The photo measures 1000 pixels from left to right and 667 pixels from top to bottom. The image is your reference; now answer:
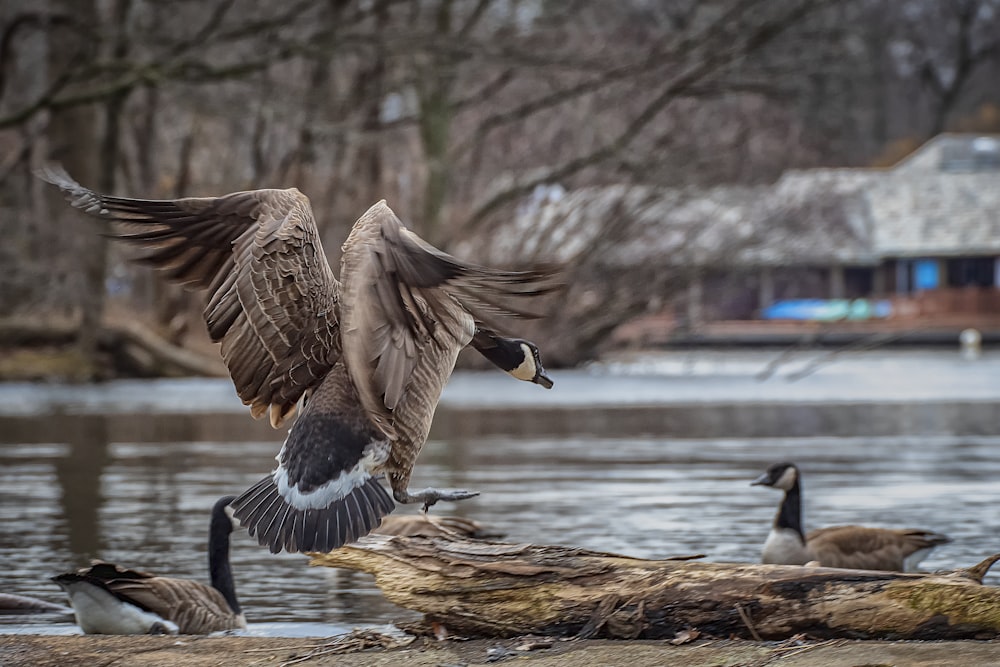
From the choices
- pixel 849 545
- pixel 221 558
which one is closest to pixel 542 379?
pixel 221 558

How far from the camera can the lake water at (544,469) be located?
31.4 ft

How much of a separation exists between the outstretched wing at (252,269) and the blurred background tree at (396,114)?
1427 cm

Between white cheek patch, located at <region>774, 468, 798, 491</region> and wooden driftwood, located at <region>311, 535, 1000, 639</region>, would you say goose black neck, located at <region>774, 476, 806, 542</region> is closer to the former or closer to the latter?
white cheek patch, located at <region>774, 468, 798, 491</region>

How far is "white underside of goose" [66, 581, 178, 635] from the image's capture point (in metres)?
7.11

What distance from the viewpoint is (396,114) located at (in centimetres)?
3262

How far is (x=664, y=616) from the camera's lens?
6219mm

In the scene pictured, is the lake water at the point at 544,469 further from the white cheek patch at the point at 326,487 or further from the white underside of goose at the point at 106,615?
the white cheek patch at the point at 326,487

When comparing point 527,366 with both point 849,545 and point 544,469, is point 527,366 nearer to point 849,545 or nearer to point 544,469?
point 849,545

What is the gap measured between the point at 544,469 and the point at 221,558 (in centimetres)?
677

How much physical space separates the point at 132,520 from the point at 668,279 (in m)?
17.7

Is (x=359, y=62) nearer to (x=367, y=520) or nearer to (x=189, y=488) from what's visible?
(x=189, y=488)

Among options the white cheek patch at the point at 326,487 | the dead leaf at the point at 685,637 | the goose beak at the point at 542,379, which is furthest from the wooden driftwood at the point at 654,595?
the goose beak at the point at 542,379

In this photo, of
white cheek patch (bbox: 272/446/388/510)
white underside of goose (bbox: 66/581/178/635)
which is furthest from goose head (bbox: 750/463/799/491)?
white underside of goose (bbox: 66/581/178/635)

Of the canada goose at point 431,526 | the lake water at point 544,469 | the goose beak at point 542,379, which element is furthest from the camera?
the lake water at point 544,469
